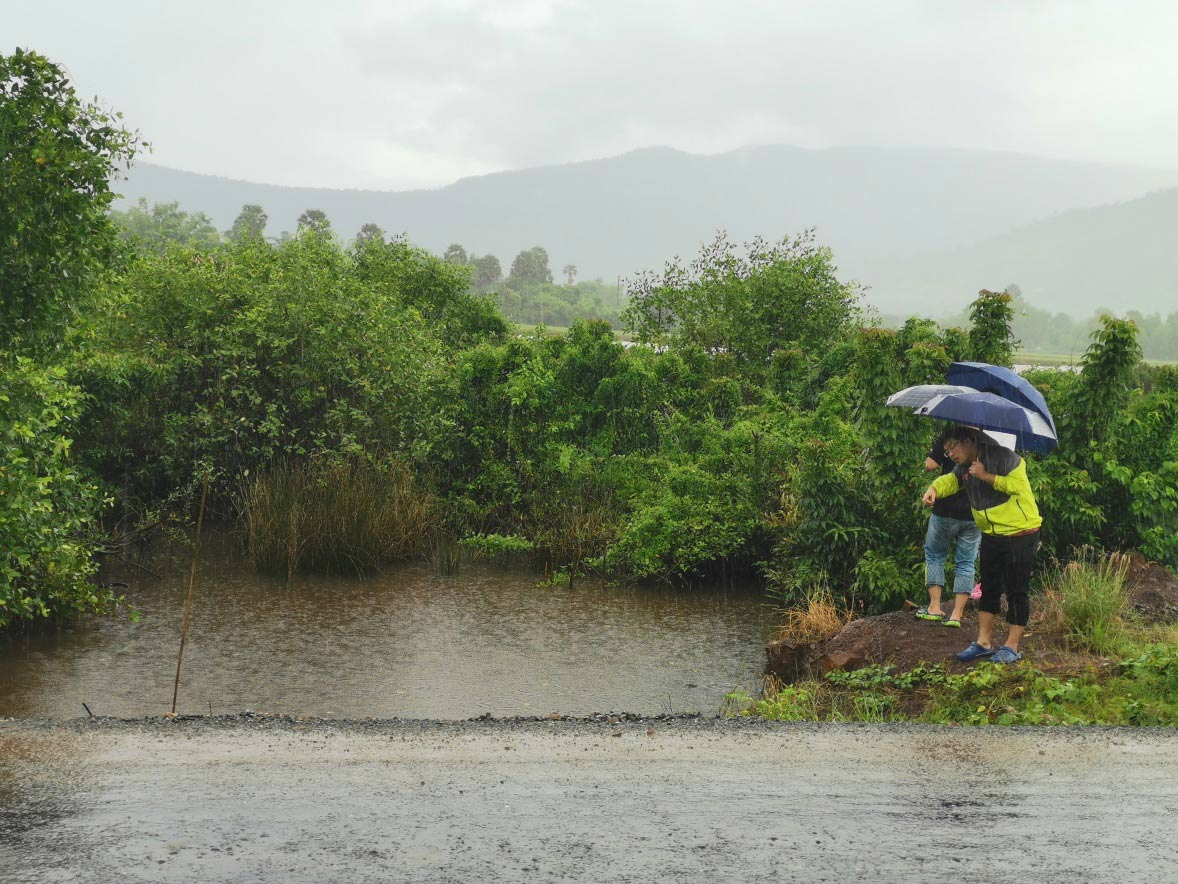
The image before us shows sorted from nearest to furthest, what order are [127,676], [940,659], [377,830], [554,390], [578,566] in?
[377,830] < [940,659] < [127,676] < [578,566] < [554,390]

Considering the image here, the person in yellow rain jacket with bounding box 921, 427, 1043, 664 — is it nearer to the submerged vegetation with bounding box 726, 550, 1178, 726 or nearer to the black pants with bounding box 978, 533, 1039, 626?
the black pants with bounding box 978, 533, 1039, 626

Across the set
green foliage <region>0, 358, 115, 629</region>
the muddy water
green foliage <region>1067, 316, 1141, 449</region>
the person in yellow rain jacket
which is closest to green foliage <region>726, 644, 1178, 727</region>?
the person in yellow rain jacket

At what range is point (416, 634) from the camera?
35.1 ft

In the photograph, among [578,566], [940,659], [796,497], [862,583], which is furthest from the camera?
[578,566]

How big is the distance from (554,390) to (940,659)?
9.01 metres

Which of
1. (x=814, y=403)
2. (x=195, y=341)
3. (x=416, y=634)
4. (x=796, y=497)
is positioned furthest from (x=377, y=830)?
(x=814, y=403)

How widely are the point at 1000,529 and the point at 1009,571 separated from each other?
29 centimetres

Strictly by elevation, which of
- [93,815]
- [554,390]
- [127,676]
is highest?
[554,390]

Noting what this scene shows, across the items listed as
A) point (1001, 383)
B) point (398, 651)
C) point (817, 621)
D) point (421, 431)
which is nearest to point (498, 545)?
point (421, 431)

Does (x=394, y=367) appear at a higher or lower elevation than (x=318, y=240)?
lower

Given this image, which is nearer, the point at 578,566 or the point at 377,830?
the point at 377,830

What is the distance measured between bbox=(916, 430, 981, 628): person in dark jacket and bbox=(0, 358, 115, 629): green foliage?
6982 millimetres

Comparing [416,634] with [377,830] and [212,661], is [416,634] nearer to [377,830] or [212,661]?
[212,661]

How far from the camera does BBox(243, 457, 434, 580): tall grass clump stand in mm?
13172
